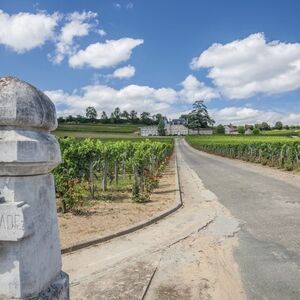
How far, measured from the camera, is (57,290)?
6.17ft

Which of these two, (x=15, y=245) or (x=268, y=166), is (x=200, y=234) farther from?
(x=268, y=166)

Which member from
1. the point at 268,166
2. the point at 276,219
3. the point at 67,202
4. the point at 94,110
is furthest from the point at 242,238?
the point at 94,110

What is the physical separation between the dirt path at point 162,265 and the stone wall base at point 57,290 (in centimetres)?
274

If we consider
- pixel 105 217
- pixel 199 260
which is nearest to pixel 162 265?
pixel 199 260

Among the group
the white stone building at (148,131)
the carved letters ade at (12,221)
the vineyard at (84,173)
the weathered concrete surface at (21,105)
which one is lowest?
the vineyard at (84,173)

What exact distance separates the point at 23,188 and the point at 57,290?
560 mm

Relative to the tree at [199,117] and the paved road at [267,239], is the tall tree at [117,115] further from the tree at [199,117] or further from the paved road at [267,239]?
the paved road at [267,239]

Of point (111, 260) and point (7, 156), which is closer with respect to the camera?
point (7, 156)

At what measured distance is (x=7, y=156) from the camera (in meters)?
1.63

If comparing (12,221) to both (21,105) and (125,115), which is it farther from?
(125,115)

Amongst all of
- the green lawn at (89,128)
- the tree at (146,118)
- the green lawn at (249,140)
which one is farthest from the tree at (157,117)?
the green lawn at (249,140)

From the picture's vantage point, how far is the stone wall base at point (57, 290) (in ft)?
5.86

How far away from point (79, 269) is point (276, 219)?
18.1 feet

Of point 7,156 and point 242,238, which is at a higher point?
point 7,156
